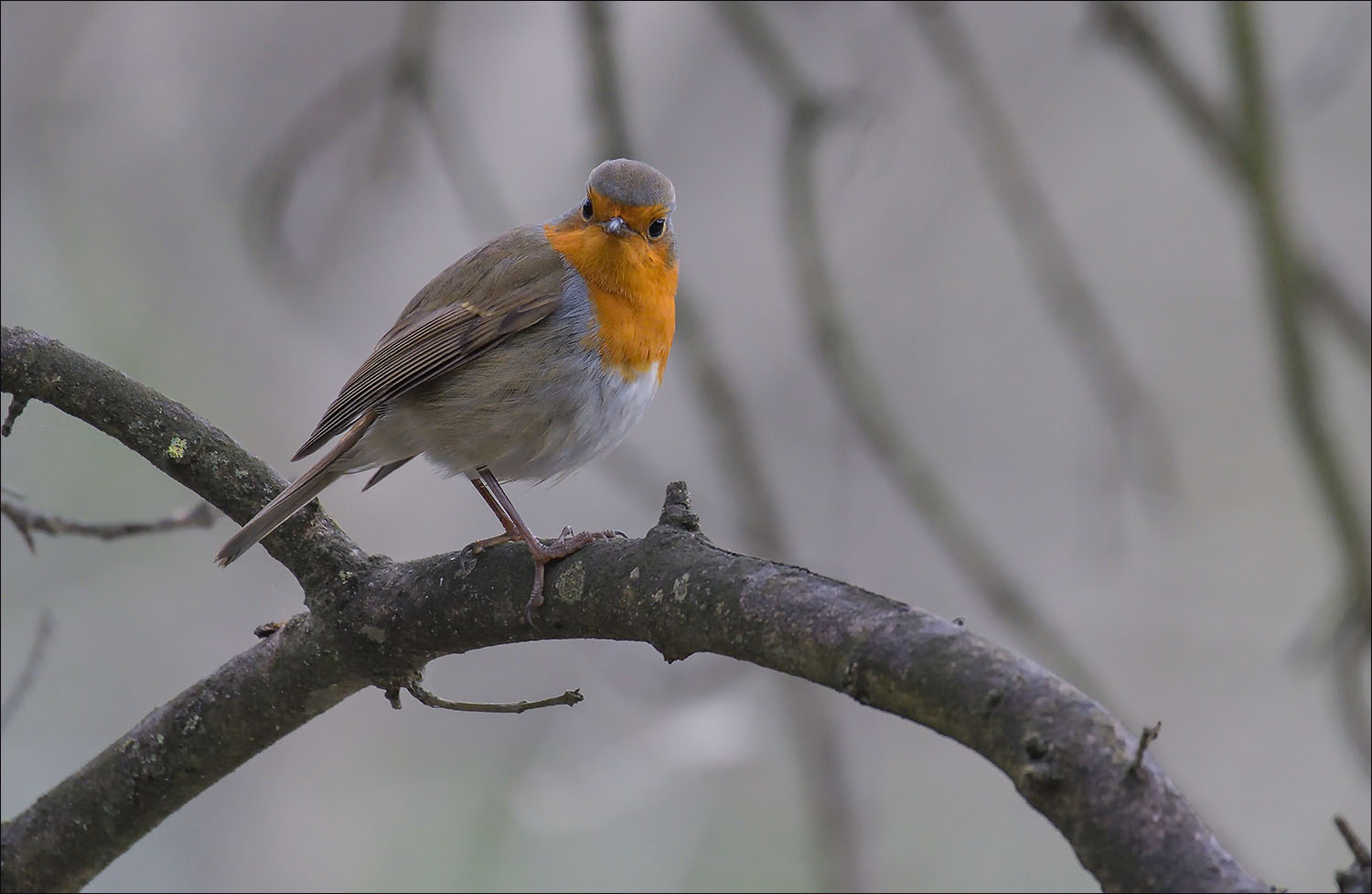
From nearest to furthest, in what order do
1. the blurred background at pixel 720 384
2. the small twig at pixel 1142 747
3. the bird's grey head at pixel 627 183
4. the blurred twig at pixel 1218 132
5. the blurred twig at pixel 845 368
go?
the small twig at pixel 1142 747, the blurred twig at pixel 1218 132, the bird's grey head at pixel 627 183, the blurred twig at pixel 845 368, the blurred background at pixel 720 384

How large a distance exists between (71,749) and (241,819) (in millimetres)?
739

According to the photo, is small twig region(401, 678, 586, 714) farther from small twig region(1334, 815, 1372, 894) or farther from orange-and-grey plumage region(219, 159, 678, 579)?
small twig region(1334, 815, 1372, 894)

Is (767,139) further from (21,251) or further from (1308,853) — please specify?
(1308,853)

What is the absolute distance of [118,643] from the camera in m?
5.51

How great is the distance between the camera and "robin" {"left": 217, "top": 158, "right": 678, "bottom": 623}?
332 centimetres

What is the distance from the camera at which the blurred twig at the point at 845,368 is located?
12.2ft

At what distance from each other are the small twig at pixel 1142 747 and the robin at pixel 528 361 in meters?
1.96

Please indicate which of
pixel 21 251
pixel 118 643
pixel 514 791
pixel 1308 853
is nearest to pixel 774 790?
pixel 514 791

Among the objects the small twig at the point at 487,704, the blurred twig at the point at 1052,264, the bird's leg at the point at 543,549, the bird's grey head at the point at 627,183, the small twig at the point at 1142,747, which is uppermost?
the blurred twig at the point at 1052,264

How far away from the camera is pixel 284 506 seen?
8.58 ft

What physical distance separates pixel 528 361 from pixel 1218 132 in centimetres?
183

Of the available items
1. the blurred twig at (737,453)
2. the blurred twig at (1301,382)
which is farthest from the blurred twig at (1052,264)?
the blurred twig at (737,453)

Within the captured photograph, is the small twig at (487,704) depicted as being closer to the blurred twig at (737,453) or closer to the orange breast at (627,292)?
the orange breast at (627,292)

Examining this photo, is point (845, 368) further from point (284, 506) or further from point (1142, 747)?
point (1142, 747)
